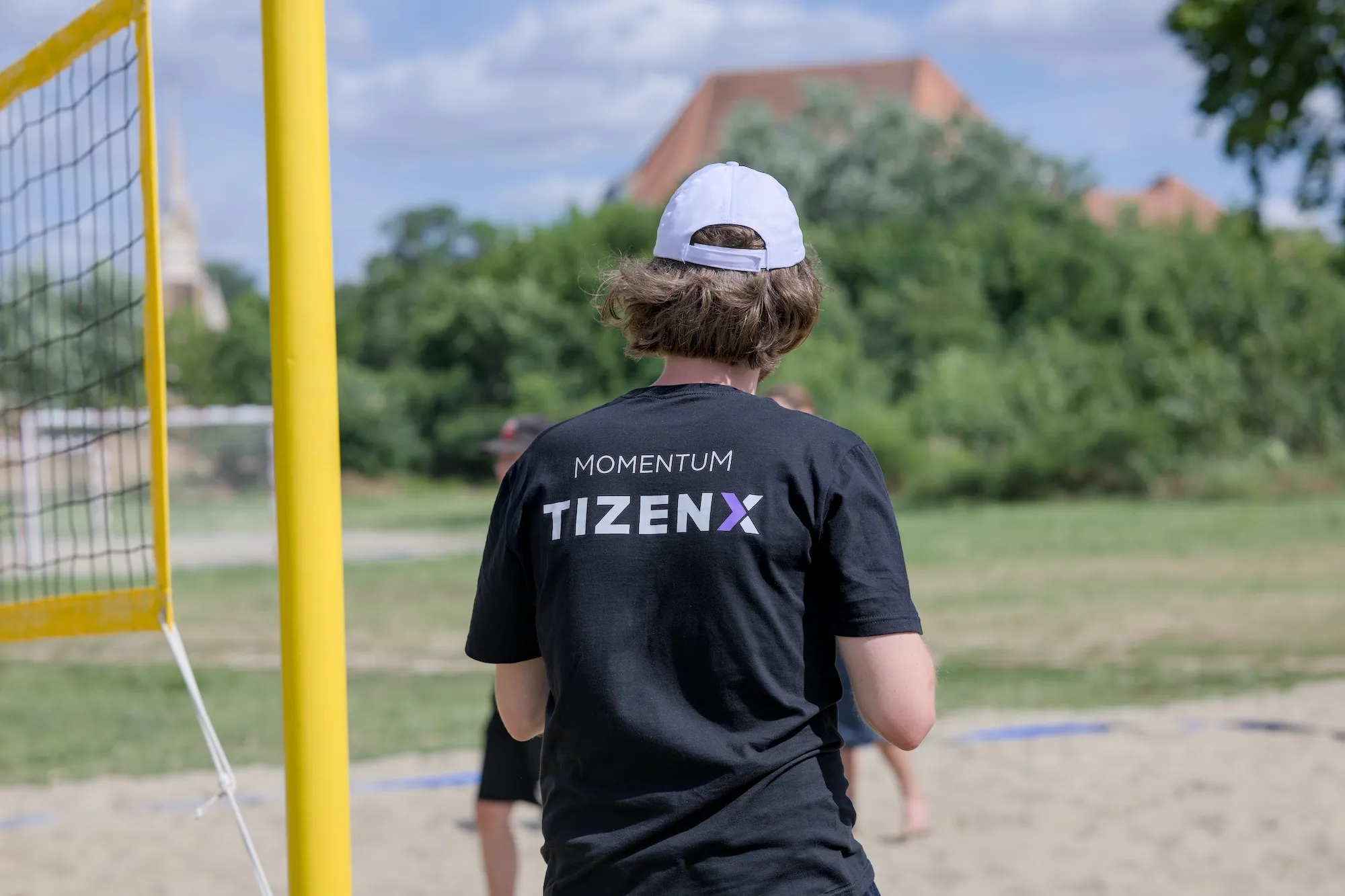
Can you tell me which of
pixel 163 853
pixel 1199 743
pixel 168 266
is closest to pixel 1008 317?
pixel 1199 743

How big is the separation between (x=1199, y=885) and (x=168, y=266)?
74.0 metres

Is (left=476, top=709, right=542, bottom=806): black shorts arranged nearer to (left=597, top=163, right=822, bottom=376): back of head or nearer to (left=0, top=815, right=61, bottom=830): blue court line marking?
(left=597, top=163, right=822, bottom=376): back of head

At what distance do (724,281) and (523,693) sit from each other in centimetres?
62

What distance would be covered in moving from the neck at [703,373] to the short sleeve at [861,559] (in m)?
0.21

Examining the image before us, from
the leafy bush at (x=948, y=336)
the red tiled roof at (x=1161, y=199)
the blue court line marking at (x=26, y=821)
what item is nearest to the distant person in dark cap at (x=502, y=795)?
the blue court line marking at (x=26, y=821)

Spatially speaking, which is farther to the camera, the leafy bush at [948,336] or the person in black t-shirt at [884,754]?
the leafy bush at [948,336]

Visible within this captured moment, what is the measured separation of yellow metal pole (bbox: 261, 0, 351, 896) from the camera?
2.10m

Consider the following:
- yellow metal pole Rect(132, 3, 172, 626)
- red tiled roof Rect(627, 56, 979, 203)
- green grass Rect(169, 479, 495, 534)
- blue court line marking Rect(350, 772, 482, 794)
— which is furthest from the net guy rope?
red tiled roof Rect(627, 56, 979, 203)

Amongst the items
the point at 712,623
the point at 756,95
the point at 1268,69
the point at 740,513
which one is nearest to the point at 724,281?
the point at 740,513

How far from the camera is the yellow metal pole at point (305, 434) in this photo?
6.90 feet

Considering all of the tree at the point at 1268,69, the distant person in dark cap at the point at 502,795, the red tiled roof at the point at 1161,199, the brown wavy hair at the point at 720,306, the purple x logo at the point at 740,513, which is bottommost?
the distant person in dark cap at the point at 502,795

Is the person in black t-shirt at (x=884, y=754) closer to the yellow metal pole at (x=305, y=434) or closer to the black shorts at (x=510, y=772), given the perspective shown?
the black shorts at (x=510, y=772)

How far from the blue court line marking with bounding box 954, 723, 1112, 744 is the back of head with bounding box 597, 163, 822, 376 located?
568 cm

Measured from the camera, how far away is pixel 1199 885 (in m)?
4.76
